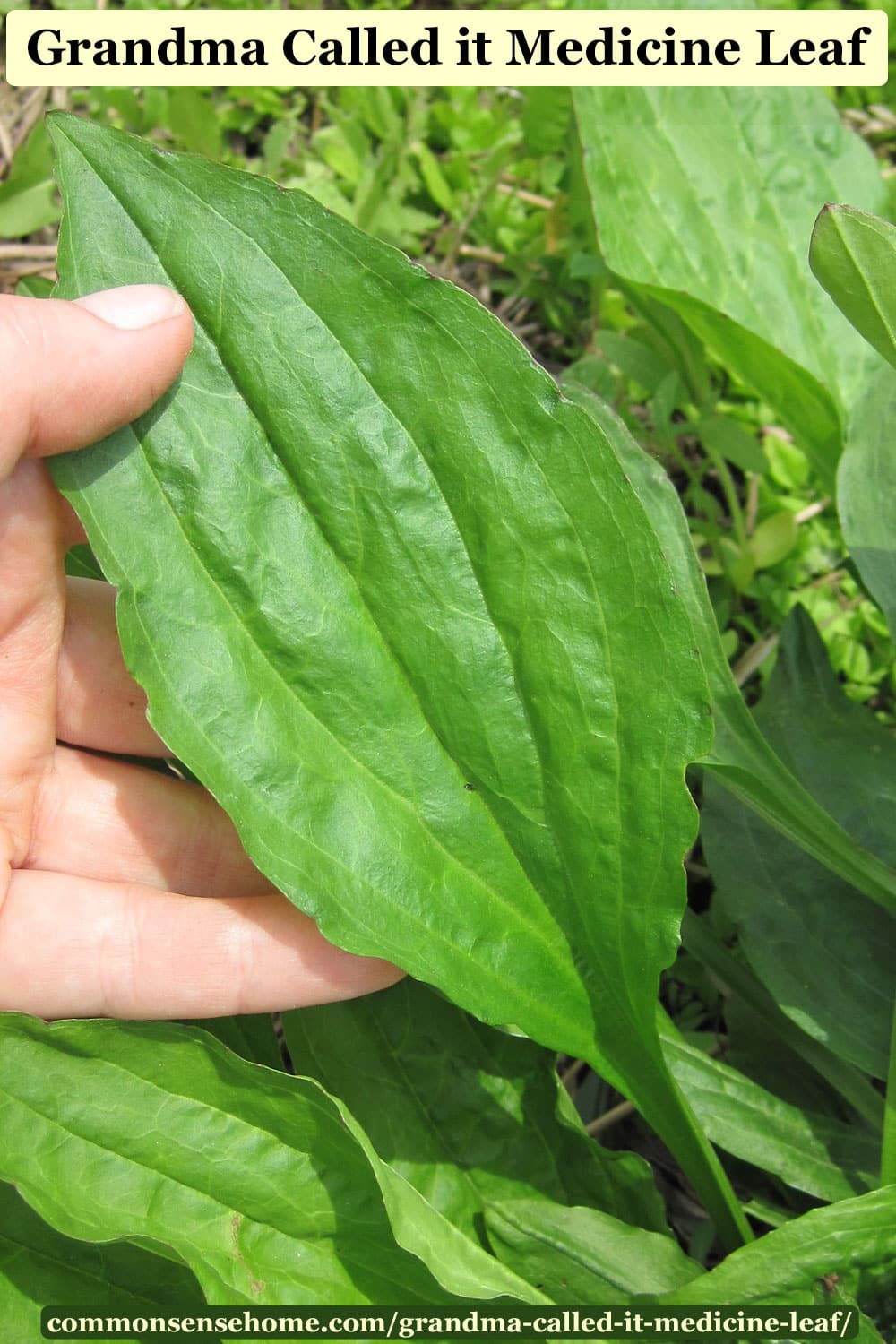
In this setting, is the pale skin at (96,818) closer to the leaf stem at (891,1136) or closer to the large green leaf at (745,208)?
the leaf stem at (891,1136)

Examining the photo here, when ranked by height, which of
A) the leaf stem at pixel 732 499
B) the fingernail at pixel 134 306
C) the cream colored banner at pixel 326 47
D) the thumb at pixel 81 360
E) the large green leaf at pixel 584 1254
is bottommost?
the large green leaf at pixel 584 1254

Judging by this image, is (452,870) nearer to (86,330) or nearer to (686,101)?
(86,330)

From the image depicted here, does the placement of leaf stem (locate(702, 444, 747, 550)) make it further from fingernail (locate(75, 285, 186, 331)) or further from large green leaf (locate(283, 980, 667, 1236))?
fingernail (locate(75, 285, 186, 331))

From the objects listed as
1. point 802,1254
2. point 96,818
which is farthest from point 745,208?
point 802,1254

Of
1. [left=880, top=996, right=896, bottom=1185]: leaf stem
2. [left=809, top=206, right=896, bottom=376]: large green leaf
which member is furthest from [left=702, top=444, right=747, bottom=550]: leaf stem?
[left=880, top=996, right=896, bottom=1185]: leaf stem

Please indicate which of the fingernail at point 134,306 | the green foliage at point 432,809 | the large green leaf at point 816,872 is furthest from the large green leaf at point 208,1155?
the fingernail at point 134,306

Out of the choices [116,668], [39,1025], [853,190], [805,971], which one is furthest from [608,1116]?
[853,190]
